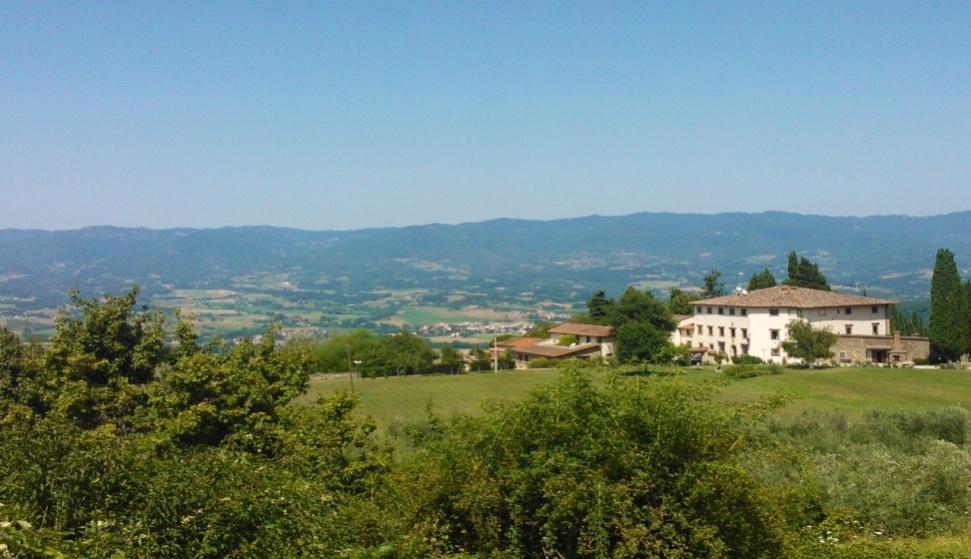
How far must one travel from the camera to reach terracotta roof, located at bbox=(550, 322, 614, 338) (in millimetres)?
81562

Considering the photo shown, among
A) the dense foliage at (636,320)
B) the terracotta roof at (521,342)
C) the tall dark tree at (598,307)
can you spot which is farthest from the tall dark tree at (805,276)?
the terracotta roof at (521,342)

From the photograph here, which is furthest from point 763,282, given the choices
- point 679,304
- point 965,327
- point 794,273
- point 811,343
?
point 965,327

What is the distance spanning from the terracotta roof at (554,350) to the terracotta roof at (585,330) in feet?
4.71

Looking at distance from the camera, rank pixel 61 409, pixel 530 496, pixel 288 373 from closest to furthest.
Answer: pixel 530 496
pixel 61 409
pixel 288 373

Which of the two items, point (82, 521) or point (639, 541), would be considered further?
point (639, 541)

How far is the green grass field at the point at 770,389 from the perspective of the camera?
142 ft

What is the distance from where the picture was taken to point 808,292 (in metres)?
75.1

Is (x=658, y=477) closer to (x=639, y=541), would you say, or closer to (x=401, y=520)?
(x=639, y=541)

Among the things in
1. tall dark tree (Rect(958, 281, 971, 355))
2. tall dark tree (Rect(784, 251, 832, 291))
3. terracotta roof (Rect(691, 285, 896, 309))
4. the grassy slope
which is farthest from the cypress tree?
the grassy slope

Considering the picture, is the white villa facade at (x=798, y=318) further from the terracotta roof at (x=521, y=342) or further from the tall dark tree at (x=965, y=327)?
the terracotta roof at (x=521, y=342)

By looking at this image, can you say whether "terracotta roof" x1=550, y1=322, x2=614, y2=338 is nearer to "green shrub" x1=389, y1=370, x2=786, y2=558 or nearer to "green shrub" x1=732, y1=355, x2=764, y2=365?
"green shrub" x1=732, y1=355, x2=764, y2=365

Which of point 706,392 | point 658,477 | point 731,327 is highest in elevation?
point 706,392

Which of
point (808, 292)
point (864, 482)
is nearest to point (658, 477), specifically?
point (864, 482)

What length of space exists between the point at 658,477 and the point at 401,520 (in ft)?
10.2
